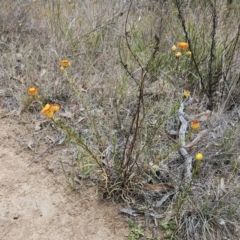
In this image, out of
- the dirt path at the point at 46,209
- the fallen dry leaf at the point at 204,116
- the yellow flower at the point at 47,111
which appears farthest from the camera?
the fallen dry leaf at the point at 204,116

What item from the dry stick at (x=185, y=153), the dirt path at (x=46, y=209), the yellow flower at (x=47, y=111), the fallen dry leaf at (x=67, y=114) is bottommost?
the dirt path at (x=46, y=209)

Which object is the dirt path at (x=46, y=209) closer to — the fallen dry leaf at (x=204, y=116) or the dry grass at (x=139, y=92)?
the dry grass at (x=139, y=92)

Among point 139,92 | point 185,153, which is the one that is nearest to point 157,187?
point 185,153

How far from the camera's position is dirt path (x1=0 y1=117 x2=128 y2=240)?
1.69 metres

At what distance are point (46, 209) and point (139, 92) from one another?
838 millimetres

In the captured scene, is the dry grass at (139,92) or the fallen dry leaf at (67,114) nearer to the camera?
the dry grass at (139,92)

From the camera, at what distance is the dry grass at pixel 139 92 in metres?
1.74

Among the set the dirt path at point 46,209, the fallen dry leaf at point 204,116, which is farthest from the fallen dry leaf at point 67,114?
the fallen dry leaf at point 204,116

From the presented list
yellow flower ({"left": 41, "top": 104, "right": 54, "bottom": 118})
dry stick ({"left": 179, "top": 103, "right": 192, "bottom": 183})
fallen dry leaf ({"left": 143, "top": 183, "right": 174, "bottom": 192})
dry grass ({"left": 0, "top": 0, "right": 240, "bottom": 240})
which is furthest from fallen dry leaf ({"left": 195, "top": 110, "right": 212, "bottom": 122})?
yellow flower ({"left": 41, "top": 104, "right": 54, "bottom": 118})

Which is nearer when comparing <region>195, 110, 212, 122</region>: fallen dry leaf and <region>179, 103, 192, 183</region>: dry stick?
<region>179, 103, 192, 183</region>: dry stick

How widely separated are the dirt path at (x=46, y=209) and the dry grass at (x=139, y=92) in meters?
0.13

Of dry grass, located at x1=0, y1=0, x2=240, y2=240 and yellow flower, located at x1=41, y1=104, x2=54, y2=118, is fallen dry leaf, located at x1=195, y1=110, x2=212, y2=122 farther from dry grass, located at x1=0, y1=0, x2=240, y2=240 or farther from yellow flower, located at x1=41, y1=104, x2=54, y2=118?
yellow flower, located at x1=41, y1=104, x2=54, y2=118

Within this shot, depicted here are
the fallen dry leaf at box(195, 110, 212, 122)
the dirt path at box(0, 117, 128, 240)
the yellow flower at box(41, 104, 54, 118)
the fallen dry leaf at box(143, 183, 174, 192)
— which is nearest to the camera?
the yellow flower at box(41, 104, 54, 118)

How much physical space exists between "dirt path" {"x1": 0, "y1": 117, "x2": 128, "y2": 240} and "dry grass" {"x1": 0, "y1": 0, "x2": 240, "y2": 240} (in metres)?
0.13
